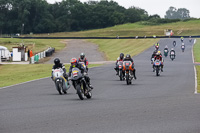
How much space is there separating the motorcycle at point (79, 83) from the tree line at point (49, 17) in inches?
4992

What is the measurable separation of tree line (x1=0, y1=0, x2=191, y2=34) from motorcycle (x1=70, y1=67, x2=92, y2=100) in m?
127

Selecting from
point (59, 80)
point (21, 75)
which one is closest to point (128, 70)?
point (59, 80)

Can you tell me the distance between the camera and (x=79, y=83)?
14422 mm

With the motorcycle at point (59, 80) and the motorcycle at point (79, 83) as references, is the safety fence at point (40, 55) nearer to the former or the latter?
the motorcycle at point (59, 80)

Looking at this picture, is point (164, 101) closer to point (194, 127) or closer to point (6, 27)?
point (194, 127)

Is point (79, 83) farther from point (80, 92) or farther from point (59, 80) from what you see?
point (59, 80)

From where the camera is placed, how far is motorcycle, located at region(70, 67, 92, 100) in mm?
14246

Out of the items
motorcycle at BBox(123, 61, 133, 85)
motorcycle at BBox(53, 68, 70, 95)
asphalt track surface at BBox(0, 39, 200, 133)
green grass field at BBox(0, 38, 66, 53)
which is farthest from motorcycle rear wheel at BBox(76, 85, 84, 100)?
green grass field at BBox(0, 38, 66, 53)

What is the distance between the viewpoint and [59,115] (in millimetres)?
10602

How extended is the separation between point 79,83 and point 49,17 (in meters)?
141

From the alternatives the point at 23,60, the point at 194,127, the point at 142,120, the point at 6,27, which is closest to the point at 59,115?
the point at 142,120

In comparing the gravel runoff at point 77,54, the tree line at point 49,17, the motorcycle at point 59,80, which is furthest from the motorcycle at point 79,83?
the tree line at point 49,17

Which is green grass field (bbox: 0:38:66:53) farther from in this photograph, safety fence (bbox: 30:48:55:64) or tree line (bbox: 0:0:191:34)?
tree line (bbox: 0:0:191:34)

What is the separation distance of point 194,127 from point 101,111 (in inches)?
124
